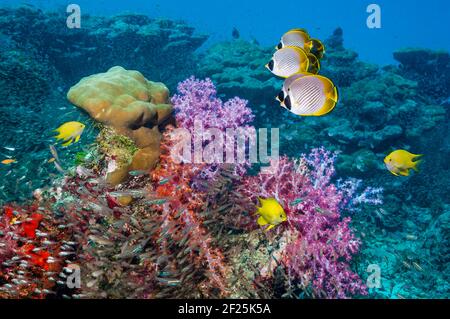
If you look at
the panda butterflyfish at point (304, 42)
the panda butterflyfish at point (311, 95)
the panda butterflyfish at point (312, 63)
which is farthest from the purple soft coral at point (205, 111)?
the panda butterflyfish at point (311, 95)

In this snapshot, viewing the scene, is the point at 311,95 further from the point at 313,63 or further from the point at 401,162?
the point at 401,162

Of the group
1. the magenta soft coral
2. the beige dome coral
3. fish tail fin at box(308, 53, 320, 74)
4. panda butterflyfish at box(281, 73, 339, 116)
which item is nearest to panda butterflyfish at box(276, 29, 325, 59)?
fish tail fin at box(308, 53, 320, 74)

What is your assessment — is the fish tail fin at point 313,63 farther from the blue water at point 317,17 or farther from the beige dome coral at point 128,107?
the blue water at point 317,17

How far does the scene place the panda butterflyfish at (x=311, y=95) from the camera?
277 cm

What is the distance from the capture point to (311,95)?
→ 2.81 meters

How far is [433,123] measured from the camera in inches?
395

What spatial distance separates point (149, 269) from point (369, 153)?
778cm

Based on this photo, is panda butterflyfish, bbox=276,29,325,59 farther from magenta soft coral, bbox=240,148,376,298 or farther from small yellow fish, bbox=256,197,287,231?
small yellow fish, bbox=256,197,287,231

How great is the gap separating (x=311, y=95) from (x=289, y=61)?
3.06ft

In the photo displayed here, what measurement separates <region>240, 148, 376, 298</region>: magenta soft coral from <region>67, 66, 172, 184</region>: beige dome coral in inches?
65.4

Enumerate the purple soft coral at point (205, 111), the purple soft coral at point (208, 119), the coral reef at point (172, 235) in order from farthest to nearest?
1. the purple soft coral at point (205, 111)
2. the purple soft coral at point (208, 119)
3. the coral reef at point (172, 235)

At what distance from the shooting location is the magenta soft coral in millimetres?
4125

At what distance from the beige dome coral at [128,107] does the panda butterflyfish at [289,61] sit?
2.01m

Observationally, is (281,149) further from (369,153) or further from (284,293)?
(284,293)
